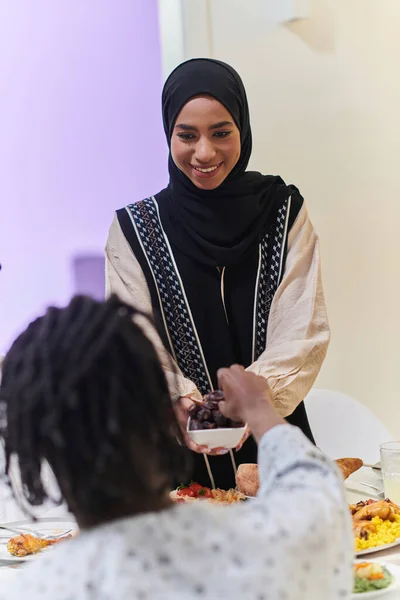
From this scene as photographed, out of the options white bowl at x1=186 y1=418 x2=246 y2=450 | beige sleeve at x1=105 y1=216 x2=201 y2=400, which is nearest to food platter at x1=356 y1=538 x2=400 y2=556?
white bowl at x1=186 y1=418 x2=246 y2=450

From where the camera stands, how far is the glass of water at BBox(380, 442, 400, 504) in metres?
1.64

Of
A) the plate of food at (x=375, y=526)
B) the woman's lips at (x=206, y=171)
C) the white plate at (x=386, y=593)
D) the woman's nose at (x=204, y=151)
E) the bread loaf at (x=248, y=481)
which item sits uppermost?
the woman's nose at (x=204, y=151)

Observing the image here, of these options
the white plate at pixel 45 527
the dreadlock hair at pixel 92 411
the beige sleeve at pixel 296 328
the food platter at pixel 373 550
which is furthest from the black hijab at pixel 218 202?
the dreadlock hair at pixel 92 411

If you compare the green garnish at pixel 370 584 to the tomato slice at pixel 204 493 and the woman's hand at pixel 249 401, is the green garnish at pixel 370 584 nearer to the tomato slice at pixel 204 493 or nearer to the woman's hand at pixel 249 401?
the woman's hand at pixel 249 401

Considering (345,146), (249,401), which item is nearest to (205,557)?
(249,401)

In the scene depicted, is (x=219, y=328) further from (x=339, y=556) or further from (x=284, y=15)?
(x=284, y=15)

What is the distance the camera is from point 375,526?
1.41 meters

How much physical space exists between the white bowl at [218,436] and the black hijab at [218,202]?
0.79 m

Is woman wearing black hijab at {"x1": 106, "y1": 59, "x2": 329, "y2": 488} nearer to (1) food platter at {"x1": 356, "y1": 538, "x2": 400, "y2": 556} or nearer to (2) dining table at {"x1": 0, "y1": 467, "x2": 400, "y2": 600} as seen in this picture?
(2) dining table at {"x1": 0, "y1": 467, "x2": 400, "y2": 600}

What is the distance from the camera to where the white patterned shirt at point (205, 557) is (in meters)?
0.74

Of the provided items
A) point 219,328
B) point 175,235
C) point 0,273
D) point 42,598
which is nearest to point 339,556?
point 42,598

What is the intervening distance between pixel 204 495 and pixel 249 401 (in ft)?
2.11

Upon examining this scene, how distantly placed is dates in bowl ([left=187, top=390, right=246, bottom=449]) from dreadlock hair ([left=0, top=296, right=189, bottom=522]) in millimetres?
403

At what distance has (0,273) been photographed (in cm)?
311
